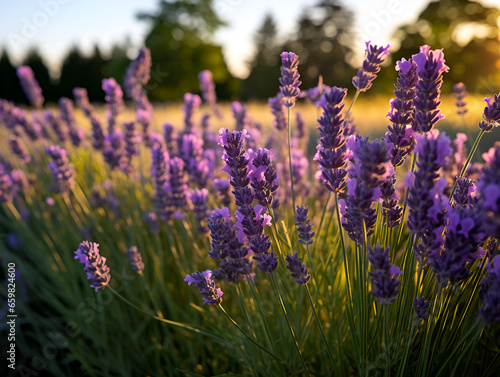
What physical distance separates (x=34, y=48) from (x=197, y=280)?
34.4 metres

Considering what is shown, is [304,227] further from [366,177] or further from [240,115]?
[240,115]

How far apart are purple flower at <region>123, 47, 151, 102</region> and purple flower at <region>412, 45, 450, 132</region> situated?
6.71 feet

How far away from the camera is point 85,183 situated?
10.1 feet

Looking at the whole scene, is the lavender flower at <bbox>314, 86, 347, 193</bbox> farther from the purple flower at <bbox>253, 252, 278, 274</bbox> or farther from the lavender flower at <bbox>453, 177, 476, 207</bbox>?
the lavender flower at <bbox>453, 177, 476, 207</bbox>

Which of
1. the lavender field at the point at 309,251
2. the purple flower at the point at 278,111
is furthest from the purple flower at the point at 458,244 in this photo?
the purple flower at the point at 278,111

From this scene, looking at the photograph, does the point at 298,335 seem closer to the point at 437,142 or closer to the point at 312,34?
the point at 437,142

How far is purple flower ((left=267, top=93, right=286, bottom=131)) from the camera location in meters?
1.82

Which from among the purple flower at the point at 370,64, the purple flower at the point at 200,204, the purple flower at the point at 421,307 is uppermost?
the purple flower at the point at 370,64

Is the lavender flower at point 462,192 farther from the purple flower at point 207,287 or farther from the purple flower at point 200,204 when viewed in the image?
the purple flower at point 200,204

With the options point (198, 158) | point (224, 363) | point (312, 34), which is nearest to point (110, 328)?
point (224, 363)

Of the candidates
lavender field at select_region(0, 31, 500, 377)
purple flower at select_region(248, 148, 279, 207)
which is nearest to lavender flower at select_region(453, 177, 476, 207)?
lavender field at select_region(0, 31, 500, 377)

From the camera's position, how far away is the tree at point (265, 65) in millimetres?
30906

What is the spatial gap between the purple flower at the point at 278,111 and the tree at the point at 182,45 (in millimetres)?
25473

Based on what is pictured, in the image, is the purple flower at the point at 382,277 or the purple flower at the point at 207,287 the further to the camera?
the purple flower at the point at 207,287
